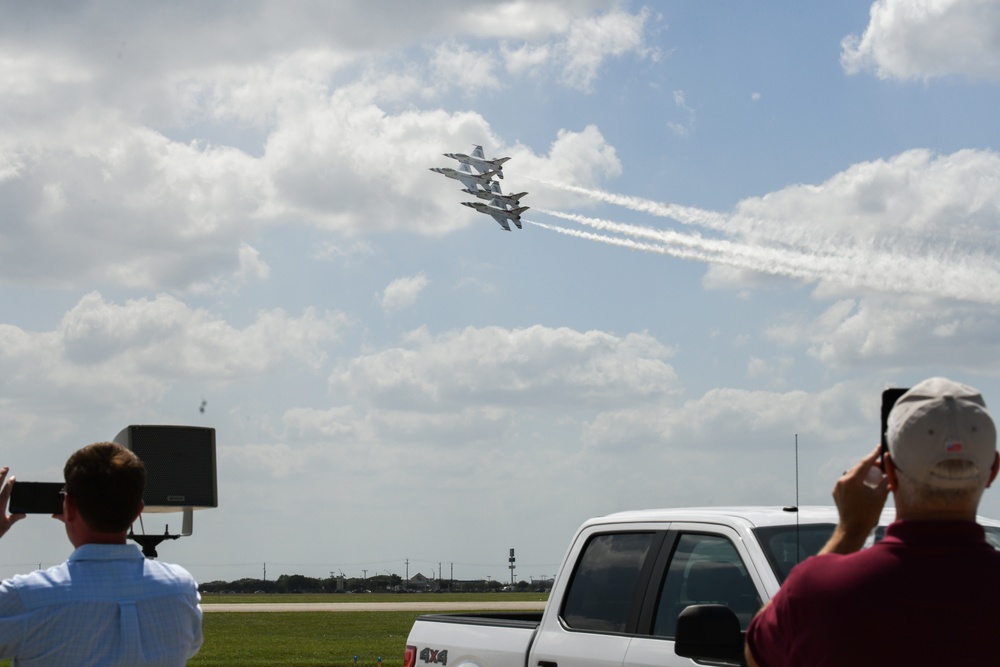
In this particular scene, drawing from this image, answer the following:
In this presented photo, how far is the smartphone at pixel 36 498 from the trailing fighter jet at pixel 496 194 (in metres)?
53.6

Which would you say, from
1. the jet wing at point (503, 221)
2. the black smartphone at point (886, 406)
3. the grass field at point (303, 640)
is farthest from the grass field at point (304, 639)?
the black smartphone at point (886, 406)

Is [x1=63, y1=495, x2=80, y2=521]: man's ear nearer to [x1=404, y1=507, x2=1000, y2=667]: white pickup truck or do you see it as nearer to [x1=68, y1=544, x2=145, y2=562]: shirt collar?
[x1=68, y1=544, x2=145, y2=562]: shirt collar

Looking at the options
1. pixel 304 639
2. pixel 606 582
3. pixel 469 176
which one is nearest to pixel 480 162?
pixel 469 176

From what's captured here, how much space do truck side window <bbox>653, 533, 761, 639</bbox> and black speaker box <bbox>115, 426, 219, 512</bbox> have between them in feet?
7.35

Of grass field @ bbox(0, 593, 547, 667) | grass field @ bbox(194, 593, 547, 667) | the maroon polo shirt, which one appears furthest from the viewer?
Result: grass field @ bbox(194, 593, 547, 667)

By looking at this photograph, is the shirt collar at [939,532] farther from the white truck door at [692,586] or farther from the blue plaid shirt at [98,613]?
the white truck door at [692,586]

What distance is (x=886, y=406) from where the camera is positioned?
316 centimetres

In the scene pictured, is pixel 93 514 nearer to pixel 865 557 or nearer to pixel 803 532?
pixel 865 557

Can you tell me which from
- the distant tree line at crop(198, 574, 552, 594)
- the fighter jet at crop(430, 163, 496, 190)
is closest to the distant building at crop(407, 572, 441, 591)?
the distant tree line at crop(198, 574, 552, 594)

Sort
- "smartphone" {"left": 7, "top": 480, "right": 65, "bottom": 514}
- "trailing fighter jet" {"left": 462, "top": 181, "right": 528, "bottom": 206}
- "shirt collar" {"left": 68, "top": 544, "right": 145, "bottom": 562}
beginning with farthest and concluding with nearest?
"trailing fighter jet" {"left": 462, "top": 181, "right": 528, "bottom": 206} < "smartphone" {"left": 7, "top": 480, "right": 65, "bottom": 514} < "shirt collar" {"left": 68, "top": 544, "right": 145, "bottom": 562}

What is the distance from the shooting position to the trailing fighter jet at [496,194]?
57781mm

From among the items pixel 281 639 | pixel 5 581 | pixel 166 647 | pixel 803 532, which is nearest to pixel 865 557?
pixel 166 647

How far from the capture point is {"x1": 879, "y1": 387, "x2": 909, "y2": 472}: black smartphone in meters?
3.06

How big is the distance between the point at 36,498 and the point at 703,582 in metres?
3.30
